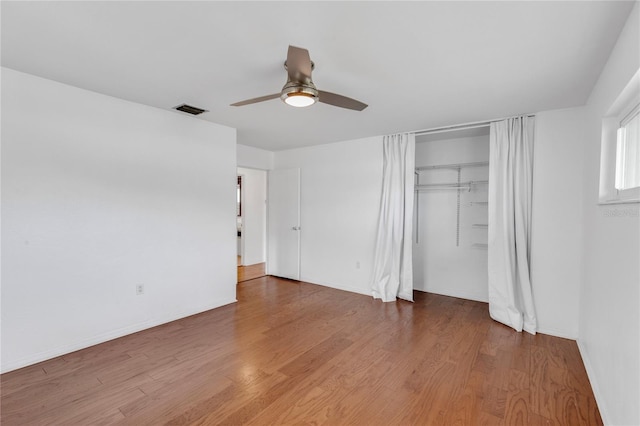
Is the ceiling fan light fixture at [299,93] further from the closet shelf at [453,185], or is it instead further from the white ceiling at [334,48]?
the closet shelf at [453,185]

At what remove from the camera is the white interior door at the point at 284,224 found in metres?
5.50

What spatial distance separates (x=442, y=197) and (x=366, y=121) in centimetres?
187

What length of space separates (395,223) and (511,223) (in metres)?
1.41

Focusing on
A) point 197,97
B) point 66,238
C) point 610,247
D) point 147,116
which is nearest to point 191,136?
point 147,116

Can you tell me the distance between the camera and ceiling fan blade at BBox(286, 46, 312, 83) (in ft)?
5.72

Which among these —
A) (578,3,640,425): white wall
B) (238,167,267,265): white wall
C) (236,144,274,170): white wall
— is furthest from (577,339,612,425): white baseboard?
(238,167,267,265): white wall

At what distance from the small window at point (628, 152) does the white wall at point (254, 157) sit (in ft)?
15.1

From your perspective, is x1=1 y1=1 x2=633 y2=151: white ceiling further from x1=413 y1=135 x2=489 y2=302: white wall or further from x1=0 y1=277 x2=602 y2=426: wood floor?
x1=0 y1=277 x2=602 y2=426: wood floor

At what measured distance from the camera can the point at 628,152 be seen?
200 cm

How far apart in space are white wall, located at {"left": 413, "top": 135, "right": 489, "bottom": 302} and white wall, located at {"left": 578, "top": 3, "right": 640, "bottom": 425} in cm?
153

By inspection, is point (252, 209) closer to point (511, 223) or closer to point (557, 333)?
point (511, 223)

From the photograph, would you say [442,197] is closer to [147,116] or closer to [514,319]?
[514,319]

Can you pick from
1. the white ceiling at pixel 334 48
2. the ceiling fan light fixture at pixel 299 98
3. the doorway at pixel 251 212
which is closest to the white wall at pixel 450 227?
the white ceiling at pixel 334 48

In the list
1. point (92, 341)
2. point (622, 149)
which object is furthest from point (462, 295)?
point (92, 341)
